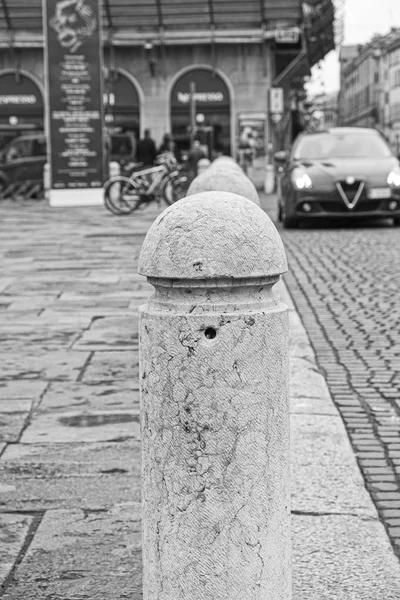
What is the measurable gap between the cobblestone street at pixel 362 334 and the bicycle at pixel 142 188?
5.90m

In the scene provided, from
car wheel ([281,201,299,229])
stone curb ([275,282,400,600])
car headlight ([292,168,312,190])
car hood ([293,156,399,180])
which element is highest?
car hood ([293,156,399,180])

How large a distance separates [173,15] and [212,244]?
3504 centimetres

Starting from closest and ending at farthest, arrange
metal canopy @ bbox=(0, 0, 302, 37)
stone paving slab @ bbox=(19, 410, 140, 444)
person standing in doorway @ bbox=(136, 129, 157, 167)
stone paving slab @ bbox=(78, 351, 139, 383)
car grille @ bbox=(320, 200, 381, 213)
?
stone paving slab @ bbox=(19, 410, 140, 444)
stone paving slab @ bbox=(78, 351, 139, 383)
car grille @ bbox=(320, 200, 381, 213)
person standing in doorway @ bbox=(136, 129, 157, 167)
metal canopy @ bbox=(0, 0, 302, 37)

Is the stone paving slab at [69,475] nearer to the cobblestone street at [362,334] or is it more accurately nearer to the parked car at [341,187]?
the cobblestone street at [362,334]

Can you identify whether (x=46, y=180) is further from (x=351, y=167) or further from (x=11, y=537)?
(x=11, y=537)

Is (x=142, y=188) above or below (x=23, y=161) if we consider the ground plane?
below

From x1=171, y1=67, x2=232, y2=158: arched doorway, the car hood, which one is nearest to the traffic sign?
x1=171, y1=67, x2=232, y2=158: arched doorway

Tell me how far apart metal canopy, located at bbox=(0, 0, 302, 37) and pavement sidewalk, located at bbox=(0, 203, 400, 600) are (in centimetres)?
2850

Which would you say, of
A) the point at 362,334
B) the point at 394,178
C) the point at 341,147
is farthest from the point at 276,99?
the point at 362,334

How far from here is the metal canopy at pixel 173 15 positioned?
35.8 m

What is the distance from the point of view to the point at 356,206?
1678 cm

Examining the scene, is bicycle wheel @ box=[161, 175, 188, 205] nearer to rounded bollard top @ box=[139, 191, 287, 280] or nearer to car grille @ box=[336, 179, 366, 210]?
car grille @ box=[336, 179, 366, 210]

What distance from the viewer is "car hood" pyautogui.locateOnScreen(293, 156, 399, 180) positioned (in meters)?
16.7

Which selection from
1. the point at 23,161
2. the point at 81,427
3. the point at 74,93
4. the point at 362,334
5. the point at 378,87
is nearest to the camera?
the point at 81,427
